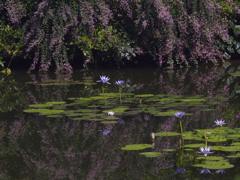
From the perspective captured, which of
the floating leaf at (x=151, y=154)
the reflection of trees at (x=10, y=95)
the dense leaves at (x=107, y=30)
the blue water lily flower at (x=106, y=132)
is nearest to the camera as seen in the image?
the floating leaf at (x=151, y=154)

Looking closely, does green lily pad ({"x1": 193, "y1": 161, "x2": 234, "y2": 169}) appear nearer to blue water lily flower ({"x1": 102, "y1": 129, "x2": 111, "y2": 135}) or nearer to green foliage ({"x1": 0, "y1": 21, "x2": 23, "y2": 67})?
blue water lily flower ({"x1": 102, "y1": 129, "x2": 111, "y2": 135})

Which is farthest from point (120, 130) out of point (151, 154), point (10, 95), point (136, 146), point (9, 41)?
point (9, 41)

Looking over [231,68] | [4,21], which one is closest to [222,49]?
[231,68]

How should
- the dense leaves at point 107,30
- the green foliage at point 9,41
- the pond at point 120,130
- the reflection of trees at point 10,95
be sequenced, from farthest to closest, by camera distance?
1. the green foliage at point 9,41
2. the dense leaves at point 107,30
3. the reflection of trees at point 10,95
4. the pond at point 120,130

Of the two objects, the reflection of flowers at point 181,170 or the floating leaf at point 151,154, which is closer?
the reflection of flowers at point 181,170

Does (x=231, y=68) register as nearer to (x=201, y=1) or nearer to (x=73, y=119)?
(x=201, y=1)

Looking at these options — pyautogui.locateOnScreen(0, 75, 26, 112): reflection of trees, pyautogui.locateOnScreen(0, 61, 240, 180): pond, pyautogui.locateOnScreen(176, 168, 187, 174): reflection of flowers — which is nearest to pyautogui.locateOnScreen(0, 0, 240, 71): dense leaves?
pyautogui.locateOnScreen(0, 75, 26, 112): reflection of trees

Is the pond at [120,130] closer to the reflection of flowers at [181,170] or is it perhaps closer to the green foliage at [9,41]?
the reflection of flowers at [181,170]

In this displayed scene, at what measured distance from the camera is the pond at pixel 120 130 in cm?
358

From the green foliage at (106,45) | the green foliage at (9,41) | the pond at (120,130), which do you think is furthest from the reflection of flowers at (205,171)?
the green foliage at (9,41)

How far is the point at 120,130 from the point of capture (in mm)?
4777

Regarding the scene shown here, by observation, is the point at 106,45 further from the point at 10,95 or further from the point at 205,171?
the point at 205,171

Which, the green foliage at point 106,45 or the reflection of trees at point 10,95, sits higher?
the green foliage at point 106,45

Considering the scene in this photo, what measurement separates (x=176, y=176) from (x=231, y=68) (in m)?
7.10
